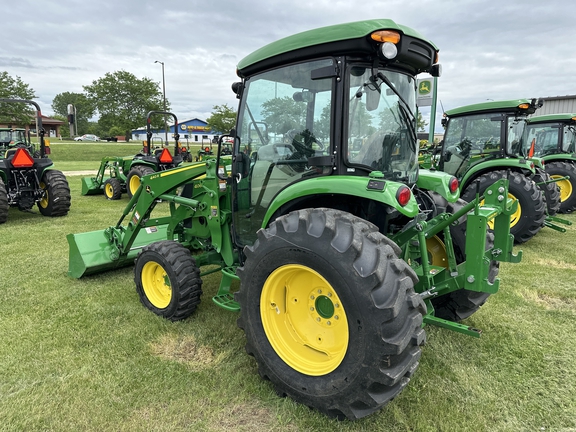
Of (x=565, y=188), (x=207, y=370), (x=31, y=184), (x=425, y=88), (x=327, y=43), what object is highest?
(x=425, y=88)

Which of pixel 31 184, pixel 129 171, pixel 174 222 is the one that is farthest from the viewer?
pixel 129 171

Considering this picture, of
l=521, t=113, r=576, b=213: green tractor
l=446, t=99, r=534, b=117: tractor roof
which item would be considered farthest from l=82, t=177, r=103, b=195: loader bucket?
l=521, t=113, r=576, b=213: green tractor

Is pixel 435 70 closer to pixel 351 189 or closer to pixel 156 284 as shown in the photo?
pixel 351 189

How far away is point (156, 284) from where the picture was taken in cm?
398

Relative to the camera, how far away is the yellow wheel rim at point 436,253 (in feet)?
11.5

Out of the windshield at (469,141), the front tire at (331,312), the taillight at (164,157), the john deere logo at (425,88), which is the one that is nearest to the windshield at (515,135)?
the windshield at (469,141)

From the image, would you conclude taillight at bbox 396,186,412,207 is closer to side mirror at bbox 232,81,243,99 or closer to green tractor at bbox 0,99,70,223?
side mirror at bbox 232,81,243,99

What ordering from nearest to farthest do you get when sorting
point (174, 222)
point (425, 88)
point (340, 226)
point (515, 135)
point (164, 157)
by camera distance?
point (340, 226) < point (174, 222) < point (515, 135) < point (425, 88) < point (164, 157)

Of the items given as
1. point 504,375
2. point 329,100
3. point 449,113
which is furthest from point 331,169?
point 449,113

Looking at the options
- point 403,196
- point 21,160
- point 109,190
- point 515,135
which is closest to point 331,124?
point 403,196

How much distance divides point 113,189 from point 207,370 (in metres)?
9.24

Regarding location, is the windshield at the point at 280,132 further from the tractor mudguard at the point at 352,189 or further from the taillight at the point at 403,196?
the taillight at the point at 403,196

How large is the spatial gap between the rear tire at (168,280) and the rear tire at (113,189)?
25.4 feet

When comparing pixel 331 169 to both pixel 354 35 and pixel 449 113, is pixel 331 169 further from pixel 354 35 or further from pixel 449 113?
pixel 449 113
